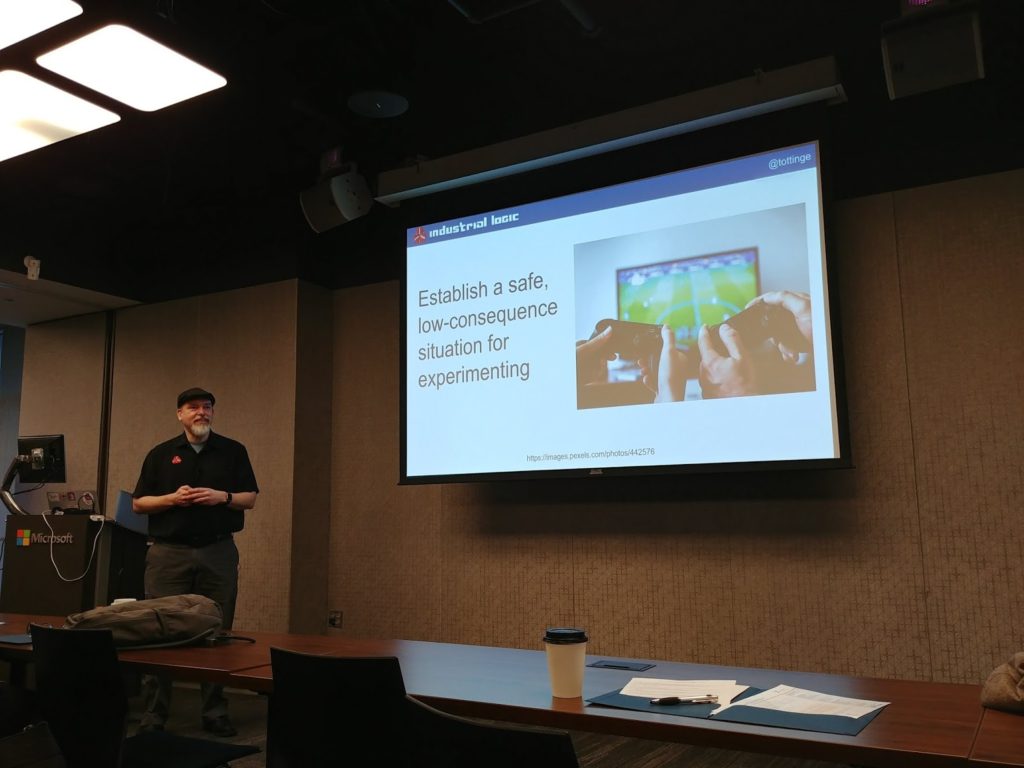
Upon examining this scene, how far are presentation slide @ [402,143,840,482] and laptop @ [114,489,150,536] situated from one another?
1590 millimetres

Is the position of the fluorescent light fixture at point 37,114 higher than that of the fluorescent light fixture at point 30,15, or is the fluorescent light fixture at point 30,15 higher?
the fluorescent light fixture at point 30,15

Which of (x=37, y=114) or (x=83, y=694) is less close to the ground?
(x=37, y=114)

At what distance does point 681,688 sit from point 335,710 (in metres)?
0.64

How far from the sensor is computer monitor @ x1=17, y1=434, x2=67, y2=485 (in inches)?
218

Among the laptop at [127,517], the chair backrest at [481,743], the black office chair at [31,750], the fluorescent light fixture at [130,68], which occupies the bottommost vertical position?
the black office chair at [31,750]

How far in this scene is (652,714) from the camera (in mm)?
1361

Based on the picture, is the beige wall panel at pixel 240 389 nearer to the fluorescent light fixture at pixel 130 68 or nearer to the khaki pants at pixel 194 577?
the khaki pants at pixel 194 577

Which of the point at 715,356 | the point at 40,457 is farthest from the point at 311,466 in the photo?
the point at 715,356

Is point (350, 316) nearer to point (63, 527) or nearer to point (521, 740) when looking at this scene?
point (63, 527)

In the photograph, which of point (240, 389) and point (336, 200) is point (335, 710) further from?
point (240, 389)

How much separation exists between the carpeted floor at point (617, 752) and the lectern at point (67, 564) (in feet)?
2.27

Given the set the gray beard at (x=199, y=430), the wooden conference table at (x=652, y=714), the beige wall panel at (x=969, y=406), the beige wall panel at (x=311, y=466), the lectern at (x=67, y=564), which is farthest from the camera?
the beige wall panel at (x=311, y=466)

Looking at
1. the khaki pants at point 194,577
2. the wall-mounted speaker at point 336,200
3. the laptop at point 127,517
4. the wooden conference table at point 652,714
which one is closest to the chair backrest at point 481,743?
the wooden conference table at point 652,714

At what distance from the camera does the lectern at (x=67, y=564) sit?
4.46 meters
